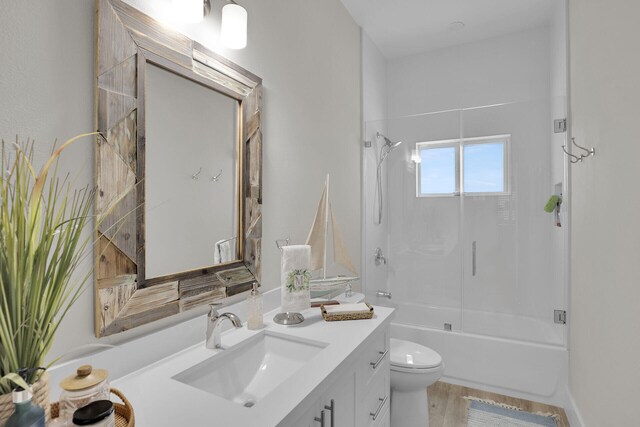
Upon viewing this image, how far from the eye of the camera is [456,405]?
231 cm

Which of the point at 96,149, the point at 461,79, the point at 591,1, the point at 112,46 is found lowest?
the point at 96,149

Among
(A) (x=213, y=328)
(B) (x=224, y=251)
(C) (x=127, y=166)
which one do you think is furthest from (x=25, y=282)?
(B) (x=224, y=251)

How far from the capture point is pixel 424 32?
3010 millimetres

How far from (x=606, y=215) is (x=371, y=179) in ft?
5.55

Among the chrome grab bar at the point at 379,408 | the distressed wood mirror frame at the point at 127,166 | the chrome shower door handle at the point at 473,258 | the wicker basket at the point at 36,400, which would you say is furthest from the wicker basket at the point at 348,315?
the chrome shower door handle at the point at 473,258

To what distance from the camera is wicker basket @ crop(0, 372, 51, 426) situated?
1.94ft

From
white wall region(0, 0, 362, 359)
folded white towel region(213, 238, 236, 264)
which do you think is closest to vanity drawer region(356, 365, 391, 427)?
white wall region(0, 0, 362, 359)

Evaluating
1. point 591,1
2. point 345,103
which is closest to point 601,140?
point 591,1

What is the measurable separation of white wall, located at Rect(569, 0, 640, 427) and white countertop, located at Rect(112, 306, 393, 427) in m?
0.95

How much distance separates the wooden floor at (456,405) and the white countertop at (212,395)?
1.25m

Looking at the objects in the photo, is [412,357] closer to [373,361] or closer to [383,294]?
[373,361]

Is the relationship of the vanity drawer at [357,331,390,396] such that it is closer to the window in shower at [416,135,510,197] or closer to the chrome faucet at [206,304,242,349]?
the chrome faucet at [206,304,242,349]

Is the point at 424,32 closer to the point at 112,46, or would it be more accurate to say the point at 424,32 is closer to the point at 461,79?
the point at 461,79

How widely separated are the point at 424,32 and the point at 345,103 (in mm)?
1118
